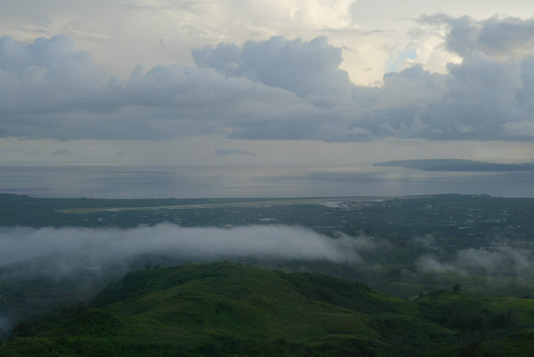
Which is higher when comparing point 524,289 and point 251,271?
point 251,271

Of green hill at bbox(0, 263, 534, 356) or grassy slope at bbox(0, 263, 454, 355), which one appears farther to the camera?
green hill at bbox(0, 263, 534, 356)

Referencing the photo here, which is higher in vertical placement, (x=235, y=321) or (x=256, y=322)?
(x=235, y=321)

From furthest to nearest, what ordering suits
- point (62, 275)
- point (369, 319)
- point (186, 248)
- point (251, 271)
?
point (186, 248)
point (62, 275)
point (251, 271)
point (369, 319)

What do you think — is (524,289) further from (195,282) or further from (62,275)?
(62,275)

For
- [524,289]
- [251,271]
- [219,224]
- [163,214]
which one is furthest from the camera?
[163,214]

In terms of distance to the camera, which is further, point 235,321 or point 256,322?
point 256,322

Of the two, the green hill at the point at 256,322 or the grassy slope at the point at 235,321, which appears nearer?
the grassy slope at the point at 235,321

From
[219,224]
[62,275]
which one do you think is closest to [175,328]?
[62,275]

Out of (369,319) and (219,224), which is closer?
(369,319)
